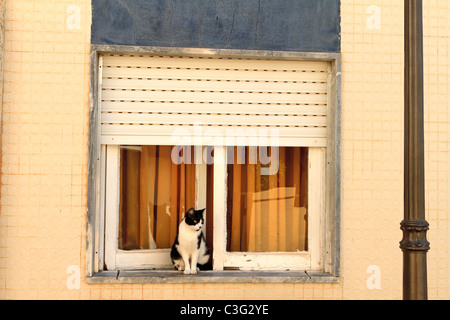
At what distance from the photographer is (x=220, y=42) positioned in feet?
17.3

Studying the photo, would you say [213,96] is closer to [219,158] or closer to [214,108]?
[214,108]

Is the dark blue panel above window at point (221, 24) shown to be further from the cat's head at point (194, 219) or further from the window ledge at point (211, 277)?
the window ledge at point (211, 277)

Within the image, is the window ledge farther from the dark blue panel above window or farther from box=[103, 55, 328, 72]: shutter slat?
the dark blue panel above window

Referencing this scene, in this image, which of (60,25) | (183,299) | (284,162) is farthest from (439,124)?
(60,25)

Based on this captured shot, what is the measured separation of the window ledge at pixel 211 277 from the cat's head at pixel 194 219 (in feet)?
1.78

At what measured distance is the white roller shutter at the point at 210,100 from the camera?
17.3ft

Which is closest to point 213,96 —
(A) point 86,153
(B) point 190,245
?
(A) point 86,153

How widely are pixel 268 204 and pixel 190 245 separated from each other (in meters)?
1.02

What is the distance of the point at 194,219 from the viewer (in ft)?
16.7

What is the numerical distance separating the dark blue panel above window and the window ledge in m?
2.42

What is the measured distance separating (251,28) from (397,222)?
8.62 feet

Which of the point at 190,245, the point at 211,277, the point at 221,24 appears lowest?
the point at 211,277

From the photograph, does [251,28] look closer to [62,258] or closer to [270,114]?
[270,114]

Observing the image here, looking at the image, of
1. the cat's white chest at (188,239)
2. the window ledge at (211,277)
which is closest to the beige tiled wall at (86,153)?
the window ledge at (211,277)
